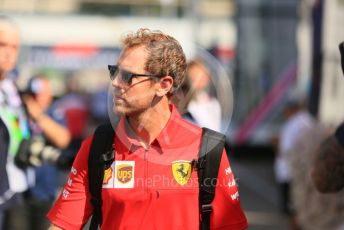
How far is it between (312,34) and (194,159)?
675 cm

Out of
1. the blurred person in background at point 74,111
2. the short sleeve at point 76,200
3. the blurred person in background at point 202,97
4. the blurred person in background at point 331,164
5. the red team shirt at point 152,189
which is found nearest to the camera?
the red team shirt at point 152,189

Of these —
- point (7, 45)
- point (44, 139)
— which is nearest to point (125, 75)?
point (7, 45)

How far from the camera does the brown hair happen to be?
9.49ft

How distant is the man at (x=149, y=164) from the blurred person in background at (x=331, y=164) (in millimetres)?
441

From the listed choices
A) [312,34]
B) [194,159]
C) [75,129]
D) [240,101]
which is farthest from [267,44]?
[194,159]

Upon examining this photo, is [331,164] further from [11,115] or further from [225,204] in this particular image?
[11,115]

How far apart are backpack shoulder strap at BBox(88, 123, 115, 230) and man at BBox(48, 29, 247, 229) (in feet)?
0.08

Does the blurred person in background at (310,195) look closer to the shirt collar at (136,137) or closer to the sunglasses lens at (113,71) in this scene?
the shirt collar at (136,137)

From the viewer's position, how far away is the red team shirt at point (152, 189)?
2.85 meters

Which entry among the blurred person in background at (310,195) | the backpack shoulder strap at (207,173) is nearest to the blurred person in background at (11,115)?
the backpack shoulder strap at (207,173)

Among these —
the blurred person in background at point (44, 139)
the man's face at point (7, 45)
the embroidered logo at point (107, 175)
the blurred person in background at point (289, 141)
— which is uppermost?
the man's face at point (7, 45)

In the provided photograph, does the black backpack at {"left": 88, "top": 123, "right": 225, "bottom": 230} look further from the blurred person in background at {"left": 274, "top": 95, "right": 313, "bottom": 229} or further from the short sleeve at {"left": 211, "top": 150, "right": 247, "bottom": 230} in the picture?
the blurred person in background at {"left": 274, "top": 95, "right": 313, "bottom": 229}

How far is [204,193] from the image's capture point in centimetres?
288

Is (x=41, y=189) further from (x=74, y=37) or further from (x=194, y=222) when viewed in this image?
(x=74, y=37)
